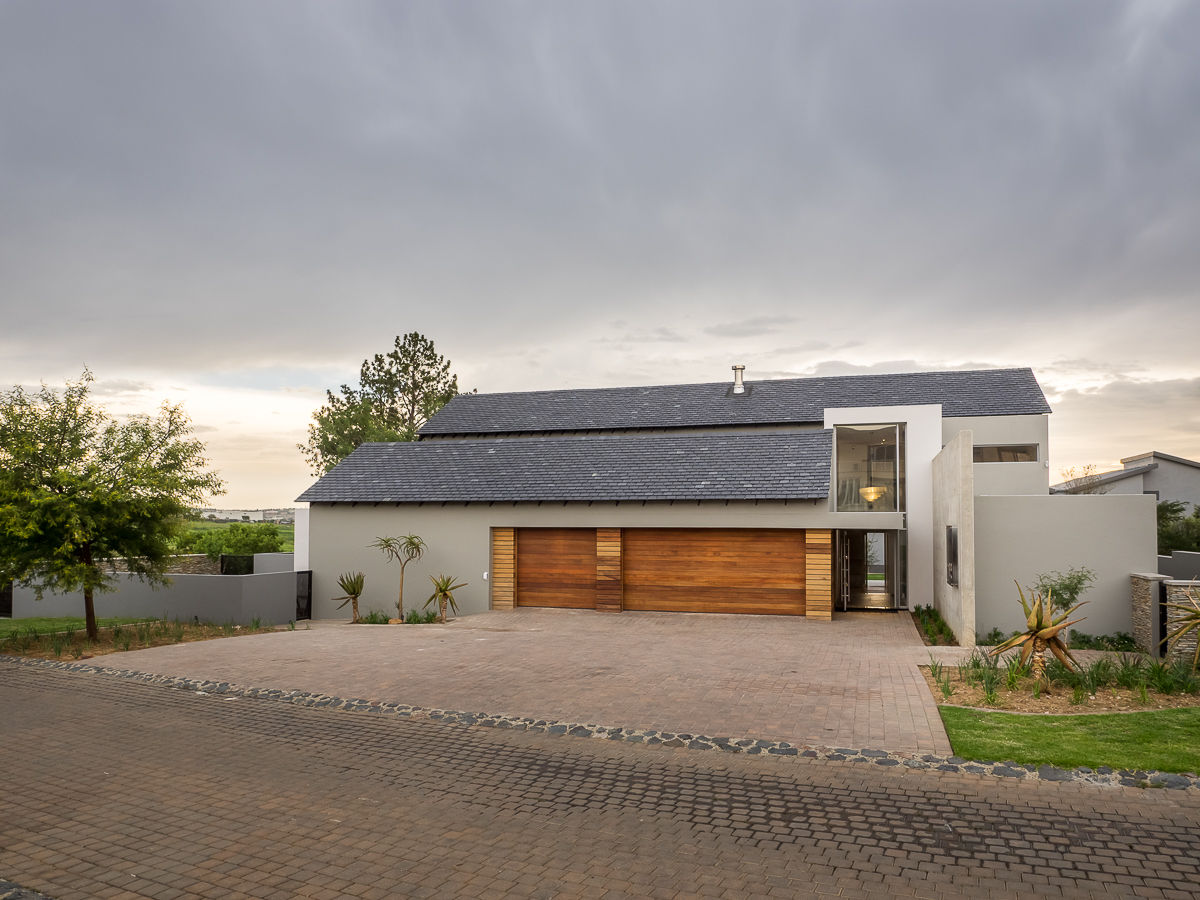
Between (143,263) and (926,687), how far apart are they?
19.0m

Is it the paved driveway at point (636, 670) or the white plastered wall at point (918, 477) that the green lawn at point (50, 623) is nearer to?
the paved driveway at point (636, 670)

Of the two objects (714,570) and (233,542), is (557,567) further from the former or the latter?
(233,542)

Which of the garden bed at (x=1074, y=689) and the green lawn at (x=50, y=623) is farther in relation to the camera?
the green lawn at (x=50, y=623)

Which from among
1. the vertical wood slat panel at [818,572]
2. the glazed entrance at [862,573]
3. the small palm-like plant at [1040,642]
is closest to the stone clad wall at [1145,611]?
the small palm-like plant at [1040,642]

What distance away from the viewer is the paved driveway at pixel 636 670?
344 inches

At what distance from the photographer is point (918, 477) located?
2012 cm

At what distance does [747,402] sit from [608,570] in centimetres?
1176

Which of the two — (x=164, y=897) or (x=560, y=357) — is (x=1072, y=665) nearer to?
(x=164, y=897)

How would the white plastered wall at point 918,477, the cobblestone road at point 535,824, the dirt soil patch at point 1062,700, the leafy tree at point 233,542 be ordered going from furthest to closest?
the leafy tree at point 233,542 → the white plastered wall at point 918,477 → the dirt soil patch at point 1062,700 → the cobblestone road at point 535,824

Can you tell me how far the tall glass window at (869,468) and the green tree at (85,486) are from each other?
52.0 feet

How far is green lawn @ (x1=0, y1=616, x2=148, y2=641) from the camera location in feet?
59.6

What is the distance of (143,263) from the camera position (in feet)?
59.2

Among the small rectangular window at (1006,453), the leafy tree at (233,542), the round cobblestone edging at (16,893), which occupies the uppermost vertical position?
the small rectangular window at (1006,453)

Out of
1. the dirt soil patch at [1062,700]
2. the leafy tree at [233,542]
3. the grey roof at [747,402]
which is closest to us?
the dirt soil patch at [1062,700]
